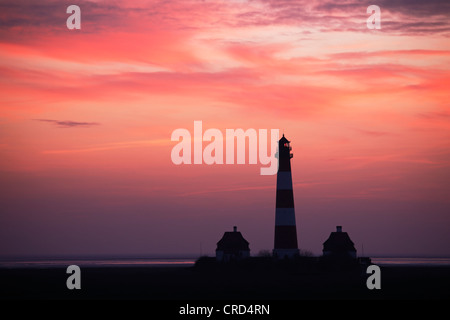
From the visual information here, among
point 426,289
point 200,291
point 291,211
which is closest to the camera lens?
point 200,291

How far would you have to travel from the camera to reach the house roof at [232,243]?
7400 cm

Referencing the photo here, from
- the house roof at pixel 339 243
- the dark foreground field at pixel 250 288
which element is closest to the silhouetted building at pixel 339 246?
the house roof at pixel 339 243

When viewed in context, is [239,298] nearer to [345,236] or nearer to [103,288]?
[103,288]

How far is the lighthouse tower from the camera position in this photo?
6519 centimetres

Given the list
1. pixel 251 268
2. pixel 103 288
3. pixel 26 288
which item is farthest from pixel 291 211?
pixel 26 288

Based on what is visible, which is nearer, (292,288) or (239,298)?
(239,298)

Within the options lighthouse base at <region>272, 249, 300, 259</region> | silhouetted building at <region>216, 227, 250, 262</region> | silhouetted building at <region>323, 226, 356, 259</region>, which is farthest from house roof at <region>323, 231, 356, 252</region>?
lighthouse base at <region>272, 249, 300, 259</region>

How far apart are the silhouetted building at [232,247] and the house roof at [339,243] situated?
28.5 feet

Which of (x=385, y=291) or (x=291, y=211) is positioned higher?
(x=291, y=211)

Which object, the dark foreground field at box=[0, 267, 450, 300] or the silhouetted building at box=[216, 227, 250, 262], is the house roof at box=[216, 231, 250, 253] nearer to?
the silhouetted building at box=[216, 227, 250, 262]

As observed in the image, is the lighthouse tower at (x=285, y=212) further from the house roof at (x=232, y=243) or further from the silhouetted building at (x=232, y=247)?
the house roof at (x=232, y=243)

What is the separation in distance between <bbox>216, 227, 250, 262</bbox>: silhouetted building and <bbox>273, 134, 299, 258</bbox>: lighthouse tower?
783cm

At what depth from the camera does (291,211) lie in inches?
2571
